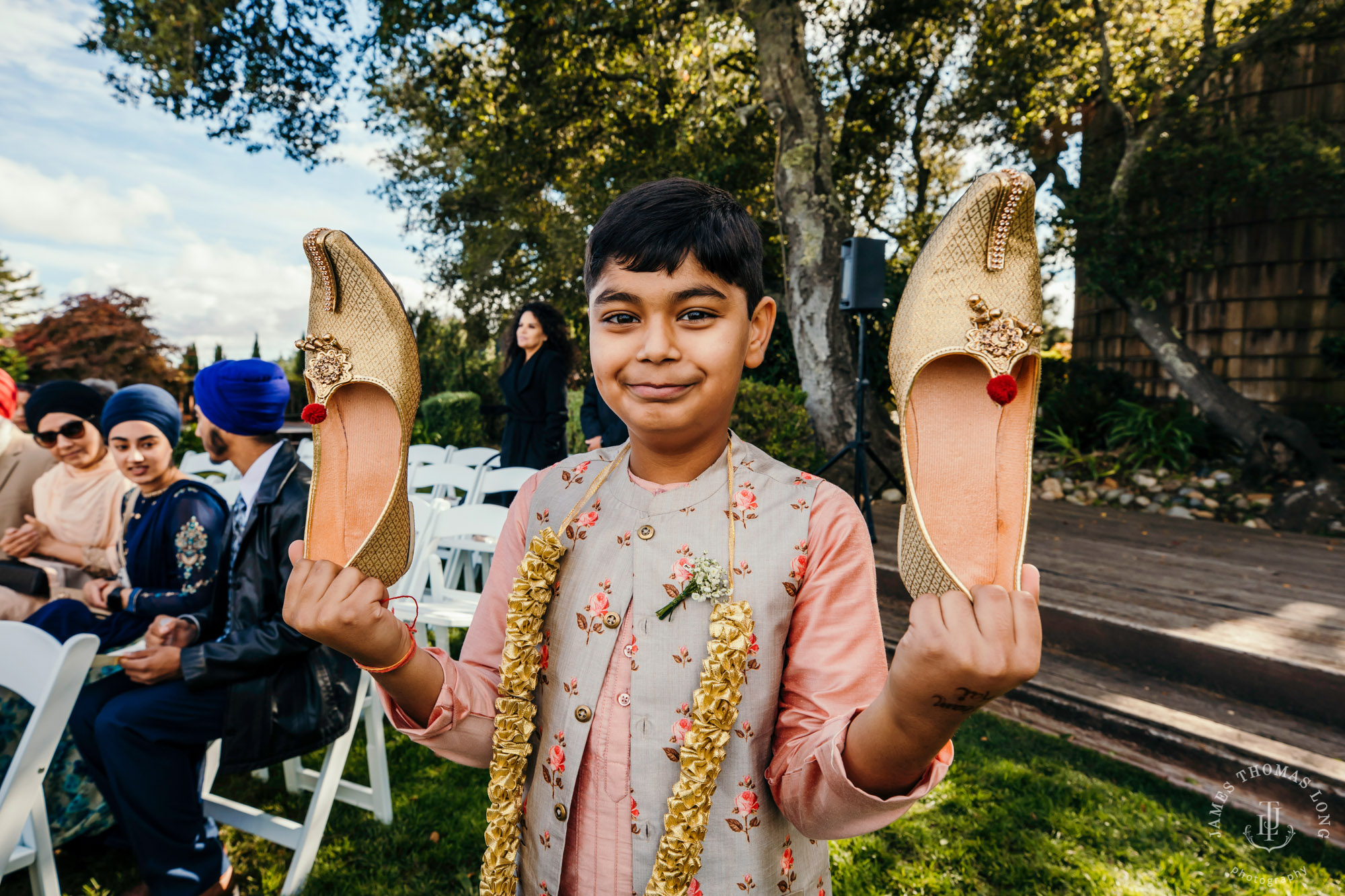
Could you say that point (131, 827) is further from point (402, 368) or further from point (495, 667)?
point (402, 368)

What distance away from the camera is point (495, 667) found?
1113 mm

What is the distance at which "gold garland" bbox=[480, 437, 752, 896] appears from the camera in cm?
88

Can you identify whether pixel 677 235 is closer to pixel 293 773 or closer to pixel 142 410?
pixel 142 410

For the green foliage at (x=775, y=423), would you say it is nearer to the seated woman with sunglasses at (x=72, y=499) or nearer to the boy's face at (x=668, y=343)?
the seated woman with sunglasses at (x=72, y=499)

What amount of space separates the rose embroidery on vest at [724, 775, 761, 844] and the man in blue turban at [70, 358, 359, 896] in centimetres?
159

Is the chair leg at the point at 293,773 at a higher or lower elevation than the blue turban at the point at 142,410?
lower

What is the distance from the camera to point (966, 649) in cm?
58

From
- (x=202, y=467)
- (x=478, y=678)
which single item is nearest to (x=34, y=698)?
(x=478, y=678)

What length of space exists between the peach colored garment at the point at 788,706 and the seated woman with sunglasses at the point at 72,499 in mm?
2890

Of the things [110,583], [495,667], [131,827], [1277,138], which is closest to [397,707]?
[495,667]

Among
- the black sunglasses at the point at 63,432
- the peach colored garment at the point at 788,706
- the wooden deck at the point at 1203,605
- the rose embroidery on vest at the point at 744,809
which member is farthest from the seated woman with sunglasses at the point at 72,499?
the wooden deck at the point at 1203,605

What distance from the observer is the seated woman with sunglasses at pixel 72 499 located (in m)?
3.02

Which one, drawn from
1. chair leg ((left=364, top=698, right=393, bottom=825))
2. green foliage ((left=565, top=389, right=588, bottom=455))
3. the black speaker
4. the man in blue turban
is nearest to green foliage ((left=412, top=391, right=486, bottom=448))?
green foliage ((left=565, top=389, right=588, bottom=455))

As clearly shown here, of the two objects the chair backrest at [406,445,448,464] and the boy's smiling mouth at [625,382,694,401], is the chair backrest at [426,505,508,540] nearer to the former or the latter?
the boy's smiling mouth at [625,382,694,401]
